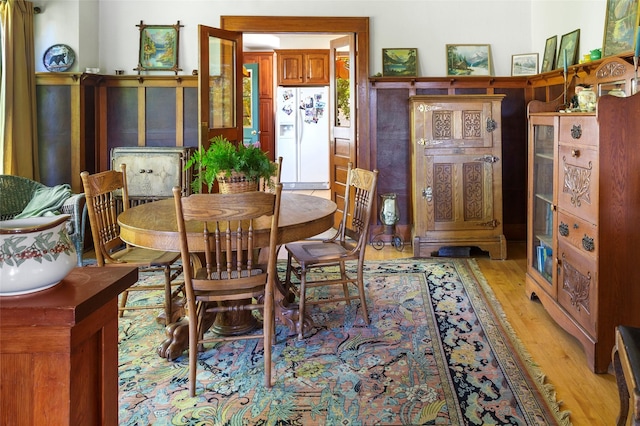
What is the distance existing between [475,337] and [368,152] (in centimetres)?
294

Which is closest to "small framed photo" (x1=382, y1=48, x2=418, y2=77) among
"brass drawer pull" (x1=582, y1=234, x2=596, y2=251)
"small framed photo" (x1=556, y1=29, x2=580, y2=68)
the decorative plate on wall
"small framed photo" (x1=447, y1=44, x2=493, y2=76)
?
"small framed photo" (x1=447, y1=44, x2=493, y2=76)

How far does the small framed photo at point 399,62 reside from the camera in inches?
219

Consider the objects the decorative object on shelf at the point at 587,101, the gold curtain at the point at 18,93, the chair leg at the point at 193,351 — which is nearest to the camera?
the chair leg at the point at 193,351

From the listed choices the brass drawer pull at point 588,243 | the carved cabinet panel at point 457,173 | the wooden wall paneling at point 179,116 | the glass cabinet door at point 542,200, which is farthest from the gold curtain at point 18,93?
the brass drawer pull at point 588,243

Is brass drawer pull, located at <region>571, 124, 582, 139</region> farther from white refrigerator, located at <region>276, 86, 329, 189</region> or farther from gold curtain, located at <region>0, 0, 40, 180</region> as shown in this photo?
white refrigerator, located at <region>276, 86, 329, 189</region>

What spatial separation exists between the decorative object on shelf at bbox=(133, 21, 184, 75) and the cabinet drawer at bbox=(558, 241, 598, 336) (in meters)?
4.16

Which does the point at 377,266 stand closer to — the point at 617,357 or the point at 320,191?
the point at 617,357

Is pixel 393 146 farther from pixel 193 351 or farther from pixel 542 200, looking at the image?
pixel 193 351

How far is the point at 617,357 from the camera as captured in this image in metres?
1.80

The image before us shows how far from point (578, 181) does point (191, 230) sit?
201 centimetres

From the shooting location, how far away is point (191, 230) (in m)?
2.60

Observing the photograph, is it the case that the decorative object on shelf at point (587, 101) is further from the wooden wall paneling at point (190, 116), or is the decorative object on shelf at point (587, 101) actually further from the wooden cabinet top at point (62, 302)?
the wooden wall paneling at point (190, 116)

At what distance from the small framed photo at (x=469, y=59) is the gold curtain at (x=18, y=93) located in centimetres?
405

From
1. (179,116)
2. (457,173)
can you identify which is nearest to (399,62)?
(457,173)
